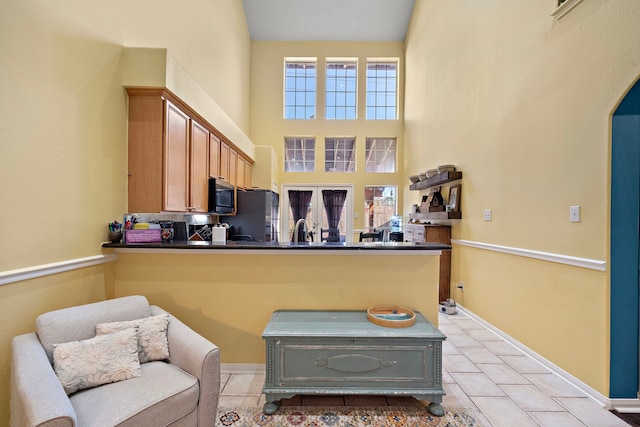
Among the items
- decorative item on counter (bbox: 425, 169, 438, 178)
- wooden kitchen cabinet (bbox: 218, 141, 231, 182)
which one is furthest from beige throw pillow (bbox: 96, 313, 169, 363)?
decorative item on counter (bbox: 425, 169, 438, 178)

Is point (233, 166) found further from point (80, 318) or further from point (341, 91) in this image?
point (341, 91)

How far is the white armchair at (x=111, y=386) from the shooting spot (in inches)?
40.7

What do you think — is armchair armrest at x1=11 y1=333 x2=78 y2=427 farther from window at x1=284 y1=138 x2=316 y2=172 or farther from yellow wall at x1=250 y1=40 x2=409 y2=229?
window at x1=284 y1=138 x2=316 y2=172

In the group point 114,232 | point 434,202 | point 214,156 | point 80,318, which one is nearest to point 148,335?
point 80,318

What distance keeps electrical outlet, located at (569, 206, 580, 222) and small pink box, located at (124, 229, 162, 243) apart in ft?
10.5

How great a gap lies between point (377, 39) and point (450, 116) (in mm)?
3622

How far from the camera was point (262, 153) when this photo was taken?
5.37 meters

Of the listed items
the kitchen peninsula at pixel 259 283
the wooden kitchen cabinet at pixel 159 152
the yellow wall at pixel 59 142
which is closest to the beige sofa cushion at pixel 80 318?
the yellow wall at pixel 59 142

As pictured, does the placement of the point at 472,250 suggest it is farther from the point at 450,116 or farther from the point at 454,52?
the point at 454,52

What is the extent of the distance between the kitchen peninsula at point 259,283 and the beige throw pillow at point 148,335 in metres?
0.49

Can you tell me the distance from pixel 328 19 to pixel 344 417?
6.98m

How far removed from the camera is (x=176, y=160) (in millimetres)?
2400

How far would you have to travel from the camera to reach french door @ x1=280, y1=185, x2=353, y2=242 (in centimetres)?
631

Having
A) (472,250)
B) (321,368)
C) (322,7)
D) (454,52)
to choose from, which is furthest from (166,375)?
(322,7)
